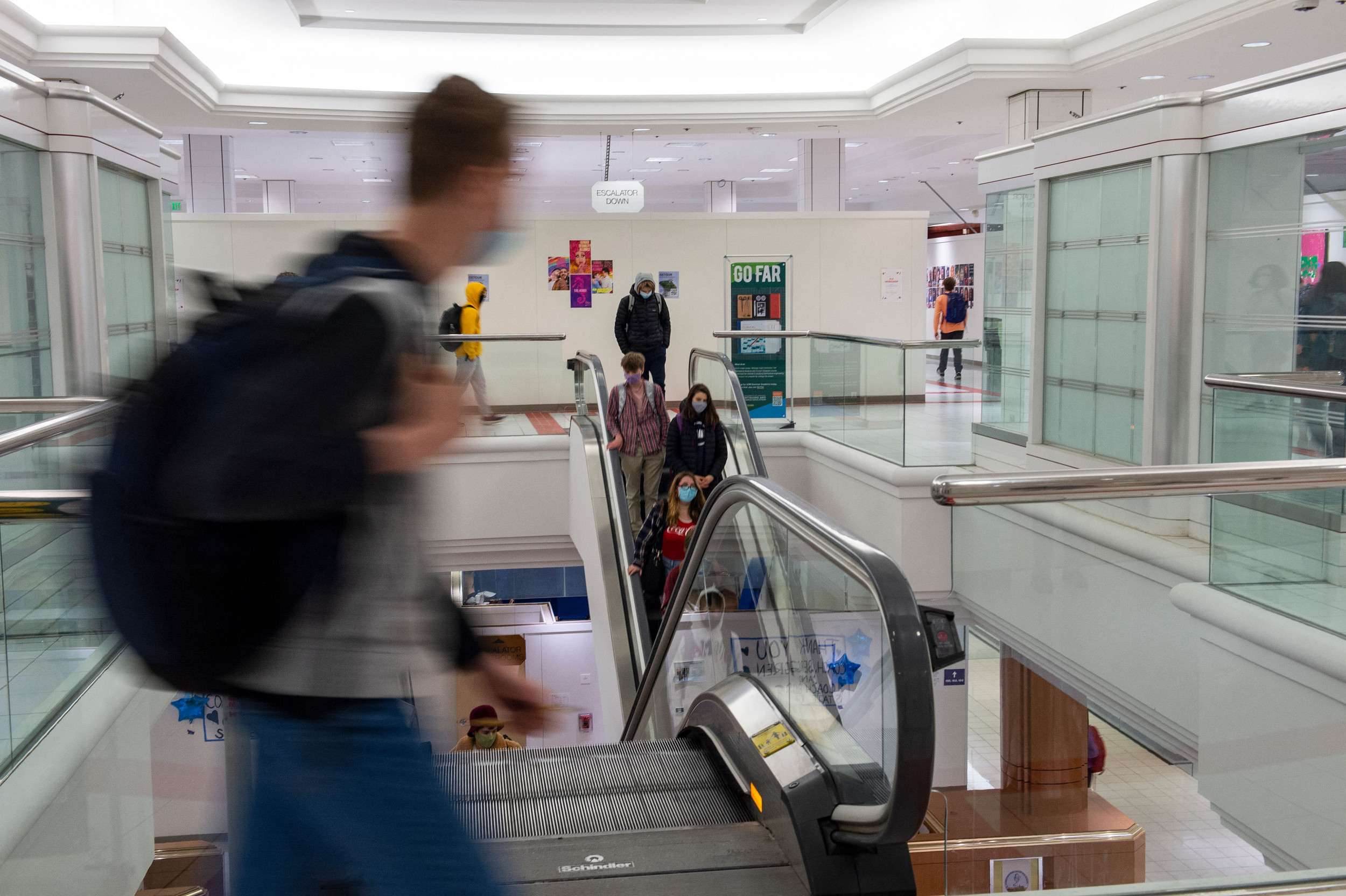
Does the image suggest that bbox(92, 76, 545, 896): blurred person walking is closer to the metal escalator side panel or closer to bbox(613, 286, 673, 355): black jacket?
the metal escalator side panel

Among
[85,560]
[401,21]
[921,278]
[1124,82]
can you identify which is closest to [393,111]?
[85,560]

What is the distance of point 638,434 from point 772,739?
270 inches

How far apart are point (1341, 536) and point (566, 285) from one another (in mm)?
12434

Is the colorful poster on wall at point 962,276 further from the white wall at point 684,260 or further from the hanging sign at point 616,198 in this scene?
the hanging sign at point 616,198

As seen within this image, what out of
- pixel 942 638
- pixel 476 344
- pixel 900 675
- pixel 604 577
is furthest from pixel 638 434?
pixel 900 675

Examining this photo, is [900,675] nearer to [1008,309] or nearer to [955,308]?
[1008,309]

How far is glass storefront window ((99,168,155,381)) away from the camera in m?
7.77

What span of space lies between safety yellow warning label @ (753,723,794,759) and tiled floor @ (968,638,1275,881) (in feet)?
1.59

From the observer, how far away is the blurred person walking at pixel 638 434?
9766 mm

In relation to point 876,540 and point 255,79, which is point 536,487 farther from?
point 255,79

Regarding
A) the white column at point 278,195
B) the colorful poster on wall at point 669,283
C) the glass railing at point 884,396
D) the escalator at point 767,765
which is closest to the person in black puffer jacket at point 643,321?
the glass railing at point 884,396

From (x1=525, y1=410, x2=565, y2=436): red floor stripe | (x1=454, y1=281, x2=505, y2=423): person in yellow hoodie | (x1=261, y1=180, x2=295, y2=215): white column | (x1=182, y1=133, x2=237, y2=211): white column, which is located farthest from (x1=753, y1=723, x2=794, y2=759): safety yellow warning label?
(x1=261, y1=180, x2=295, y2=215): white column

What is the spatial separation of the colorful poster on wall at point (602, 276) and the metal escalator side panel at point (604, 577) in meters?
4.29

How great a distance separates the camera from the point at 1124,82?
11.1 meters
